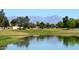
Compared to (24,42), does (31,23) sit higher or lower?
higher

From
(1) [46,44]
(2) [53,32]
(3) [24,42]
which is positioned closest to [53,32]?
(2) [53,32]

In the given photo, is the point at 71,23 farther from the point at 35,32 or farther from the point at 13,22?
the point at 13,22

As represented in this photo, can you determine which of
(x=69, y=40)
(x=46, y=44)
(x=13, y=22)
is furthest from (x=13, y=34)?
(x=69, y=40)

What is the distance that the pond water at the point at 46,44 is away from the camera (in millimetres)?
3410

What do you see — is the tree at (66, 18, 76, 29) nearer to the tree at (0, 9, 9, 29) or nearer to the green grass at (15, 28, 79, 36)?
the green grass at (15, 28, 79, 36)

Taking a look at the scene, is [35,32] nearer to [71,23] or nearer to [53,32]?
[53,32]

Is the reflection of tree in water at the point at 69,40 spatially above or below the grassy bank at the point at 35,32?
below

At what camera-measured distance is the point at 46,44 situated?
3.42m

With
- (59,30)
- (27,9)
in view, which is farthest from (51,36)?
(27,9)

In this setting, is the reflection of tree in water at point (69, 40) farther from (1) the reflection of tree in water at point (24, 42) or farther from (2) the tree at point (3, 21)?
(2) the tree at point (3, 21)

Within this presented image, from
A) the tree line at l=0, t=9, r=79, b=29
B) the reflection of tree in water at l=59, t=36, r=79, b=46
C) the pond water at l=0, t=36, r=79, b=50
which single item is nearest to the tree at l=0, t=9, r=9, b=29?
the tree line at l=0, t=9, r=79, b=29

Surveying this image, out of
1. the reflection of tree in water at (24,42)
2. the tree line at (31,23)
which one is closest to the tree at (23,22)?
the tree line at (31,23)

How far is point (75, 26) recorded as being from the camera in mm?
3428
